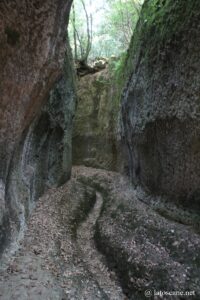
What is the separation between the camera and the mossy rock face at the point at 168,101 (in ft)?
26.7

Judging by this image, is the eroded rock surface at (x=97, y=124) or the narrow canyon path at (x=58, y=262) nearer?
the narrow canyon path at (x=58, y=262)

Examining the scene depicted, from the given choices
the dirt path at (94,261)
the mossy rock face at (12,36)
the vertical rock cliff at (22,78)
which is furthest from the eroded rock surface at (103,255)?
the mossy rock face at (12,36)

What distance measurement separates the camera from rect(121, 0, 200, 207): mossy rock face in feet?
26.7

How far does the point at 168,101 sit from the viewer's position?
8.97m

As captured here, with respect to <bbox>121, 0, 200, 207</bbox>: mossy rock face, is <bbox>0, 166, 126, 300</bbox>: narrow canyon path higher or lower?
lower

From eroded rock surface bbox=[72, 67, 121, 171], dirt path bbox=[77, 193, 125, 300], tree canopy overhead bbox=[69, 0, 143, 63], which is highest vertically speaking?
tree canopy overhead bbox=[69, 0, 143, 63]

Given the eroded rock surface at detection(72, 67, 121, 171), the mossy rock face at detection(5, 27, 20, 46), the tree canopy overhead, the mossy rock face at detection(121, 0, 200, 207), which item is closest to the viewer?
the mossy rock face at detection(5, 27, 20, 46)

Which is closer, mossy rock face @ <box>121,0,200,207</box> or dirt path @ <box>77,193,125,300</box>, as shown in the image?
dirt path @ <box>77,193,125,300</box>

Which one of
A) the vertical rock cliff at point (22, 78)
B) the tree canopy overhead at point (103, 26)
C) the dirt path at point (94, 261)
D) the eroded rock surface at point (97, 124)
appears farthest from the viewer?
the tree canopy overhead at point (103, 26)

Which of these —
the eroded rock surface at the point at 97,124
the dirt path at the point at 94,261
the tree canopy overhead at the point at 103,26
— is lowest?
Result: the dirt path at the point at 94,261

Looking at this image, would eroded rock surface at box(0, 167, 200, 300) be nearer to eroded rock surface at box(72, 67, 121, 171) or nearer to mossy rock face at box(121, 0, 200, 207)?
mossy rock face at box(121, 0, 200, 207)

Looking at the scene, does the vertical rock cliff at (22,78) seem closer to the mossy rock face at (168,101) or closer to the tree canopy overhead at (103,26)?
the mossy rock face at (168,101)

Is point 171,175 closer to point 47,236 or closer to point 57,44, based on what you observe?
point 47,236

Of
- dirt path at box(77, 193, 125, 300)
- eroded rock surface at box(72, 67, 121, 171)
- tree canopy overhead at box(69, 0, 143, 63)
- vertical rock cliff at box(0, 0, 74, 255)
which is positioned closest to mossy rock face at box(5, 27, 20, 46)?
→ vertical rock cliff at box(0, 0, 74, 255)
